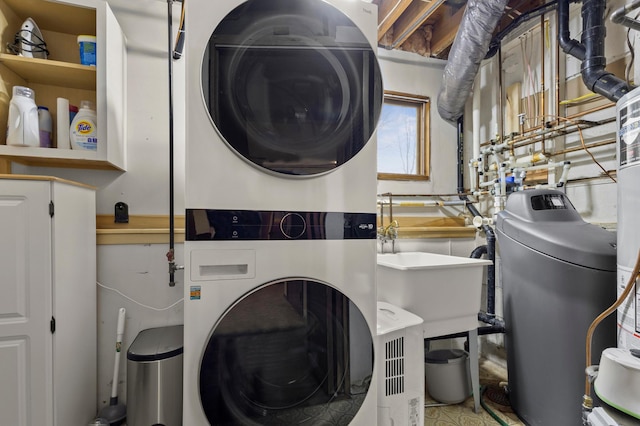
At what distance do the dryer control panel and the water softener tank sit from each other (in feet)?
2.66

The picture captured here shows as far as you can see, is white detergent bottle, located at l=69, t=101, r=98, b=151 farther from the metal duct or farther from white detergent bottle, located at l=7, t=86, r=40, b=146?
the metal duct

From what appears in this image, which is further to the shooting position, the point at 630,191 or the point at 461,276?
the point at 461,276

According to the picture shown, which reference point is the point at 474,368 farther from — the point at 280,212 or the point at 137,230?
the point at 137,230

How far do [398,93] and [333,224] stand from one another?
169 centimetres

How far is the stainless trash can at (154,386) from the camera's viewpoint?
118cm

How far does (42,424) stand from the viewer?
1.03 metres

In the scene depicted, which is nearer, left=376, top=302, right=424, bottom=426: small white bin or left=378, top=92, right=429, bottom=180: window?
left=376, top=302, right=424, bottom=426: small white bin

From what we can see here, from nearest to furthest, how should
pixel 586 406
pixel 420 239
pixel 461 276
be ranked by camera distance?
pixel 586 406, pixel 461 276, pixel 420 239

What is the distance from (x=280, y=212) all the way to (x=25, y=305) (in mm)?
956

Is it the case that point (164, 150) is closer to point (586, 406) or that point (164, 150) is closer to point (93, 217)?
point (93, 217)

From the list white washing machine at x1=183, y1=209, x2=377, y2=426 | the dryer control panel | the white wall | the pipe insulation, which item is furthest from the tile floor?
the pipe insulation

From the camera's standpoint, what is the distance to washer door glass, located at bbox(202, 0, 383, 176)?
841 mm

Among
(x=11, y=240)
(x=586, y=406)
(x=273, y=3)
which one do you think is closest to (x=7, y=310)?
(x=11, y=240)

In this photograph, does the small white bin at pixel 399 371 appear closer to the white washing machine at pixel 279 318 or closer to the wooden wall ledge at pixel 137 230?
the white washing machine at pixel 279 318
